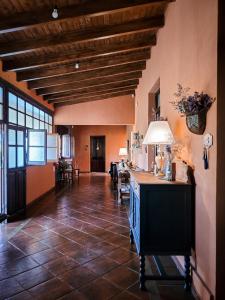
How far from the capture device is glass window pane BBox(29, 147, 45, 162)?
5570 mm

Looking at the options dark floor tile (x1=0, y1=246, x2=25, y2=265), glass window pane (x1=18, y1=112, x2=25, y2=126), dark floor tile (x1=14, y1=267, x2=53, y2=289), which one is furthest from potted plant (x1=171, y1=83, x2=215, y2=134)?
glass window pane (x1=18, y1=112, x2=25, y2=126)

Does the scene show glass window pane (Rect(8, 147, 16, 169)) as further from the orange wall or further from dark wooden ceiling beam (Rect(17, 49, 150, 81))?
dark wooden ceiling beam (Rect(17, 49, 150, 81))

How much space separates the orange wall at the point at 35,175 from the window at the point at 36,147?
0.28 metres

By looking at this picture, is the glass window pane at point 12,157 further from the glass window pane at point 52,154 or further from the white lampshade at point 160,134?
the white lampshade at point 160,134

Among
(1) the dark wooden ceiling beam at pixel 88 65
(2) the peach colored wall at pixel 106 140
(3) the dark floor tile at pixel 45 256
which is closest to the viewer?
(3) the dark floor tile at pixel 45 256

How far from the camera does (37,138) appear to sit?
18.9 feet

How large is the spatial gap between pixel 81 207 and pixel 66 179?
473 centimetres

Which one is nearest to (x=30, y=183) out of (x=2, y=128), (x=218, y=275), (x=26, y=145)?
(x=26, y=145)

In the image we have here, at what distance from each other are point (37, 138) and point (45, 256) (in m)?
3.42

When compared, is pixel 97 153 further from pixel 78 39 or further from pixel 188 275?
pixel 188 275

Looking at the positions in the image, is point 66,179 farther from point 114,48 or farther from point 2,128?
point 114,48

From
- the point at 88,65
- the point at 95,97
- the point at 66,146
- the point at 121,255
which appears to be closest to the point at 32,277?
the point at 121,255

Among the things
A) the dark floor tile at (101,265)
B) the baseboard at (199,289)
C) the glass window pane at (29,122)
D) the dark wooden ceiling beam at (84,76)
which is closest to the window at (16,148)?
the glass window pane at (29,122)

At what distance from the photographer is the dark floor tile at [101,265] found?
8.66 feet
